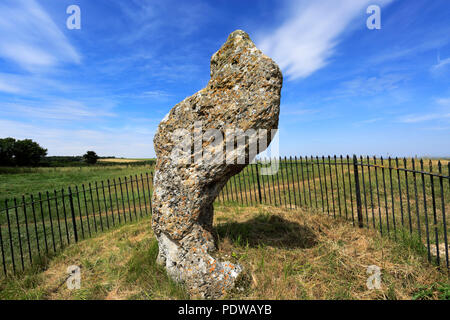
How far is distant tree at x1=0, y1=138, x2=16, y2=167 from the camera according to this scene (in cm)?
3743

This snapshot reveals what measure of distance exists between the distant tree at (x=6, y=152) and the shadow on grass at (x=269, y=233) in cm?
4653

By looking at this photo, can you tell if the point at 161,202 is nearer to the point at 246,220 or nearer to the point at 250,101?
the point at 250,101

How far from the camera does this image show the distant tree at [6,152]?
3743cm

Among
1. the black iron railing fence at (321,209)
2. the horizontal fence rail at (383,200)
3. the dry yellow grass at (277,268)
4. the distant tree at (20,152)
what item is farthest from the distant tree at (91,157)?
the dry yellow grass at (277,268)

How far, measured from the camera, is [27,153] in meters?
42.1

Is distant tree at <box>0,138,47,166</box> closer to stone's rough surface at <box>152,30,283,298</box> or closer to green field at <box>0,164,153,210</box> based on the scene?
green field at <box>0,164,153,210</box>

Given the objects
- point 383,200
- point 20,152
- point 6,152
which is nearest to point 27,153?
point 20,152

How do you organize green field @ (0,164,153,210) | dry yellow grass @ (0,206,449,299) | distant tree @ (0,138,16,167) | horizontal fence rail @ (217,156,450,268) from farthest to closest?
distant tree @ (0,138,16,167), green field @ (0,164,153,210), horizontal fence rail @ (217,156,450,268), dry yellow grass @ (0,206,449,299)

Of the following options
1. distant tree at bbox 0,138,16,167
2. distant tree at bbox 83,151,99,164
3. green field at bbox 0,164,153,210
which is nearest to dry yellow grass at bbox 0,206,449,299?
green field at bbox 0,164,153,210

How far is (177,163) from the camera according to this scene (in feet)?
11.7

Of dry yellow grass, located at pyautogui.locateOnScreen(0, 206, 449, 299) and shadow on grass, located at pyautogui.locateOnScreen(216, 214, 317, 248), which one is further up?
shadow on grass, located at pyautogui.locateOnScreen(216, 214, 317, 248)

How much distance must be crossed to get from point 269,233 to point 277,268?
1.41 m

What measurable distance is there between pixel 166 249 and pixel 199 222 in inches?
28.4
